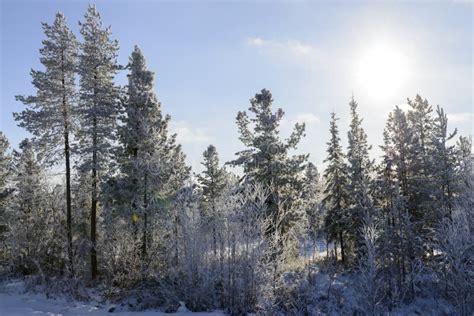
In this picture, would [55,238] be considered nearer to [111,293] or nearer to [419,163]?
[111,293]

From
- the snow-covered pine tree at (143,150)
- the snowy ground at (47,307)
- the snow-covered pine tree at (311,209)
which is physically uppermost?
the snow-covered pine tree at (143,150)

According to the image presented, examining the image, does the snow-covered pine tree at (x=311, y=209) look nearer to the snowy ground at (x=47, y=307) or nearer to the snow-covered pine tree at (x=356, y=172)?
the snow-covered pine tree at (x=356, y=172)

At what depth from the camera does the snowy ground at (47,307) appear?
14.4 m

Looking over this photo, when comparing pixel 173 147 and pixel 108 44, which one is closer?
pixel 108 44

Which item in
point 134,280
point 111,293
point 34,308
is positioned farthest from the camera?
point 134,280

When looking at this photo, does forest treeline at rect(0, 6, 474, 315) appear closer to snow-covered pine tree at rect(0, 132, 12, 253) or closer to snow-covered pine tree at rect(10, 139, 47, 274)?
snow-covered pine tree at rect(10, 139, 47, 274)

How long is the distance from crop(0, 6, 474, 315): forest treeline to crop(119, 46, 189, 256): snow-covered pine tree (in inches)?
3.5

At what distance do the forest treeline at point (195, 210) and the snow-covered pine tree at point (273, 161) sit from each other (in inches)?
4.0

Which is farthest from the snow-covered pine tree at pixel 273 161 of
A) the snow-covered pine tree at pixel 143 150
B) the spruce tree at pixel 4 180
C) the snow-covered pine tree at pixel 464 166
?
the spruce tree at pixel 4 180

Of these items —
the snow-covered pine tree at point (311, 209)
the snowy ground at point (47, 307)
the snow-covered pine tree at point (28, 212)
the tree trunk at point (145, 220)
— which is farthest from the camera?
the snow-covered pine tree at point (311, 209)

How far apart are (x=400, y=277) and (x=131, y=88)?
2235cm

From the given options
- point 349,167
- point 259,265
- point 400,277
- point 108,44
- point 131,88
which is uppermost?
point 108,44

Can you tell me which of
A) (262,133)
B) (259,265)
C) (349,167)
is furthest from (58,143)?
(349,167)

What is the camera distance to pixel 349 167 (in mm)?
29984
